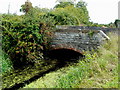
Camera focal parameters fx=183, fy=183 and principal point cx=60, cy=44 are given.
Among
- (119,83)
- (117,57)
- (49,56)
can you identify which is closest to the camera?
(119,83)

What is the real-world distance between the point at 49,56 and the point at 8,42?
2.15 m

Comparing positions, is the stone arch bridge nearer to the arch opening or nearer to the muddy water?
the arch opening

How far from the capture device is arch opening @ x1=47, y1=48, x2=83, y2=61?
9.08 metres

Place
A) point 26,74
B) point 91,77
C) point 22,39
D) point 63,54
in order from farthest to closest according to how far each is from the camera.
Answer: point 63,54
point 22,39
point 26,74
point 91,77

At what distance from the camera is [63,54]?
9.73m

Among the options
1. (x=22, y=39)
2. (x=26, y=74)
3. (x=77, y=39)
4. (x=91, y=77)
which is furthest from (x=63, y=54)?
(x=91, y=77)

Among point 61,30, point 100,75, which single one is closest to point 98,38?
point 61,30

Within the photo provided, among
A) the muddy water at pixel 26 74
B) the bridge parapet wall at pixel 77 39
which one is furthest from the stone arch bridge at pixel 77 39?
the muddy water at pixel 26 74

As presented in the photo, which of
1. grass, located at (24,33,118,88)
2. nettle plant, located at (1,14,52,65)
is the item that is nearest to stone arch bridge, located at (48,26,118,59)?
nettle plant, located at (1,14,52,65)

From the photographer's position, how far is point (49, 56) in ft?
29.6

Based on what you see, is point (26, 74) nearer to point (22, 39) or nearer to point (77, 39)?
point (22, 39)

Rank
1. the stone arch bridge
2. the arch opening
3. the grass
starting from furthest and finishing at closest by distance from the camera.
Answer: the arch opening
the stone arch bridge
the grass

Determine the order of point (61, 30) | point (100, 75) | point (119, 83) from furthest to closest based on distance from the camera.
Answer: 1. point (61, 30)
2. point (100, 75)
3. point (119, 83)

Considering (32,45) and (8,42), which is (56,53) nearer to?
(32,45)
